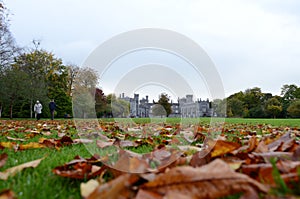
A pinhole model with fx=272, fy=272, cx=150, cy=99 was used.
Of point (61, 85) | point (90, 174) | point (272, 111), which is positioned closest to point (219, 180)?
point (90, 174)

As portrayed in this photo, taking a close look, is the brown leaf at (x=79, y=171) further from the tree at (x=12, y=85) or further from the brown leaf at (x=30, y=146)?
the tree at (x=12, y=85)

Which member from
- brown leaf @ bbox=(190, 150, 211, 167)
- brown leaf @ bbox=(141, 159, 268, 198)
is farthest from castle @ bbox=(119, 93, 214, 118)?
brown leaf @ bbox=(141, 159, 268, 198)

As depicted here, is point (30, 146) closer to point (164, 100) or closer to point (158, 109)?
point (164, 100)

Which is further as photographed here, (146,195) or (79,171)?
(79,171)

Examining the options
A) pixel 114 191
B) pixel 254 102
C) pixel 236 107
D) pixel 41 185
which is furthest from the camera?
pixel 254 102

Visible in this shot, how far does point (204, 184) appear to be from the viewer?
0.85 metres

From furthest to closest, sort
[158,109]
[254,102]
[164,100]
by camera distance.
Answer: [254,102] < [158,109] < [164,100]

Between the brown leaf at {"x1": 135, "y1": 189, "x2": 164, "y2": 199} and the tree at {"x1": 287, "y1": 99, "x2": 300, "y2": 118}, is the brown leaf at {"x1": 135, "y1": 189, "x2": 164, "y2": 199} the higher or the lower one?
the lower one

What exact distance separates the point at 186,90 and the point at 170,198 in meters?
2.50

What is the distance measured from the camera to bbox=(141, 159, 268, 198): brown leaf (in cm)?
84

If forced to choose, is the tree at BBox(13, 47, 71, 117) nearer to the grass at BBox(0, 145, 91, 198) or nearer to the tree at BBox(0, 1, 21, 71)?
the tree at BBox(0, 1, 21, 71)

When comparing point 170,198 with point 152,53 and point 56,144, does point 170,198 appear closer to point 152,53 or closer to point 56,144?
point 56,144

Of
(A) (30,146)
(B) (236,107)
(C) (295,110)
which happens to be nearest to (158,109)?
(A) (30,146)

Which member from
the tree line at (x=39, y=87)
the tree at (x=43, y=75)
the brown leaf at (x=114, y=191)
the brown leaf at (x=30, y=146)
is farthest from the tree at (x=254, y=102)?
the brown leaf at (x=114, y=191)
